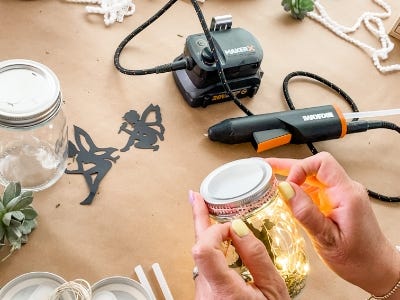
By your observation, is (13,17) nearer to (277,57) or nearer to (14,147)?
(14,147)

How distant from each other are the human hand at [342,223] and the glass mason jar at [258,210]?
0.9 inches

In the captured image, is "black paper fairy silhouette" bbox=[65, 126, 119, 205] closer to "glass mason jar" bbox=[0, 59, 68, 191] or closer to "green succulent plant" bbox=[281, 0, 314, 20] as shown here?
"glass mason jar" bbox=[0, 59, 68, 191]

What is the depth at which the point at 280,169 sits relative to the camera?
2.29 feet

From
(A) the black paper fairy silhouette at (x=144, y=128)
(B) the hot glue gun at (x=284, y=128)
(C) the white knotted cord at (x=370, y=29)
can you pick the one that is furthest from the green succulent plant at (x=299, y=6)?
(A) the black paper fairy silhouette at (x=144, y=128)

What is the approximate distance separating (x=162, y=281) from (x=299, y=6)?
0.62 meters

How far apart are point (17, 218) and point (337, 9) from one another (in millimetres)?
781

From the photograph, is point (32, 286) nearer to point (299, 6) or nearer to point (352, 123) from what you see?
point (352, 123)

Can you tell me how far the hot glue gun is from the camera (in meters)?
0.84

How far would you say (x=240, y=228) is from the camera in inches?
22.1

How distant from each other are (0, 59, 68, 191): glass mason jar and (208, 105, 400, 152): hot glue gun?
0.24m

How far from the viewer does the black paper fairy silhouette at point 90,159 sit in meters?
0.78

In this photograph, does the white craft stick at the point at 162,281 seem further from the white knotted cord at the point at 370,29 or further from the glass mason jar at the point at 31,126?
the white knotted cord at the point at 370,29

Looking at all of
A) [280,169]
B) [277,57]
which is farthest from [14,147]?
[277,57]

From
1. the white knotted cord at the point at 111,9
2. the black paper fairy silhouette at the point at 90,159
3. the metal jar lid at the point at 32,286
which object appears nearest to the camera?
the metal jar lid at the point at 32,286
